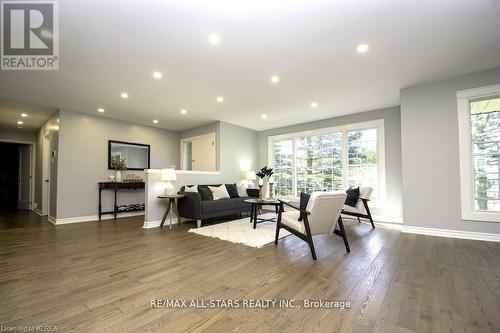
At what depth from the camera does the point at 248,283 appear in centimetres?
202

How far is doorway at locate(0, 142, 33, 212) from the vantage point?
717 centimetres

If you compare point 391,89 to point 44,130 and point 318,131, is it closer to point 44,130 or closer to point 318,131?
point 318,131

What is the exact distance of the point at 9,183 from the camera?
805 centimetres

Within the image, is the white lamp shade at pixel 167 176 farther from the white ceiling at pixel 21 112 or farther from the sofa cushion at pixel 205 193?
the white ceiling at pixel 21 112

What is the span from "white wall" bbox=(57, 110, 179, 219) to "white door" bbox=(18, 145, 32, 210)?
3.63 metres

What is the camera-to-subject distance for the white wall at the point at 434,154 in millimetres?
3561

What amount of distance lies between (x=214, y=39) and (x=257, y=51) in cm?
58

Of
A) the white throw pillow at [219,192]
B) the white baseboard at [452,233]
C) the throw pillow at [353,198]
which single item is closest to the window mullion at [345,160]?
the throw pillow at [353,198]

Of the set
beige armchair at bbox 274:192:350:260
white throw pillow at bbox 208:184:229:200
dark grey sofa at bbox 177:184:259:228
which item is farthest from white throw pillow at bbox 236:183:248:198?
beige armchair at bbox 274:192:350:260

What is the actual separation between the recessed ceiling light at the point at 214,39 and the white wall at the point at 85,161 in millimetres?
4580

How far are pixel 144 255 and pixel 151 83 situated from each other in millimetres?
2782

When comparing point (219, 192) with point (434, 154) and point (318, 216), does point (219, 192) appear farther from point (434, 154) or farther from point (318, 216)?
point (434, 154)

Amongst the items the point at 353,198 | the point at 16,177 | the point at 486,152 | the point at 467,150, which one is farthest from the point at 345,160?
the point at 16,177

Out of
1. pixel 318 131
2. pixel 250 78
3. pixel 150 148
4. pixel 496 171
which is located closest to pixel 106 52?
pixel 250 78
